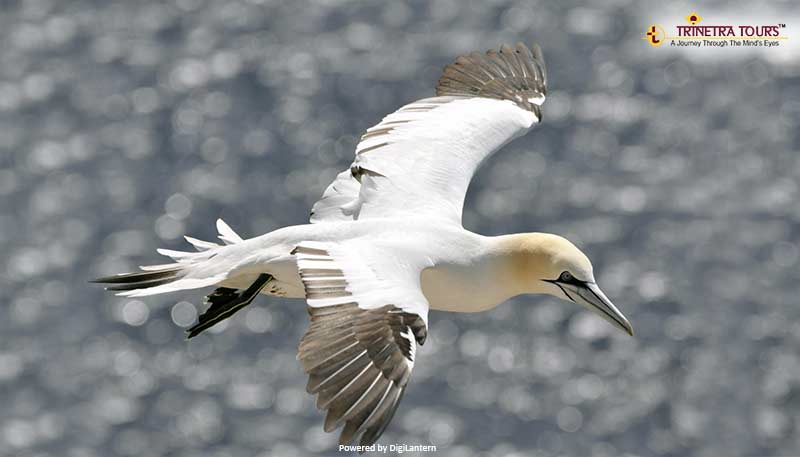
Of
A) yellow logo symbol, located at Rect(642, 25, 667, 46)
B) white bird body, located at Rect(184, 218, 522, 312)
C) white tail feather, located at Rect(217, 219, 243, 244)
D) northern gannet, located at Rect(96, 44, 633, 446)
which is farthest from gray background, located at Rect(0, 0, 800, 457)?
white bird body, located at Rect(184, 218, 522, 312)

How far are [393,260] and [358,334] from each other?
1.03m

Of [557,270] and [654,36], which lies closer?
[557,270]

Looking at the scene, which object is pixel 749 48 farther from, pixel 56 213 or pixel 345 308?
pixel 345 308

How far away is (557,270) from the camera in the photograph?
11.0m

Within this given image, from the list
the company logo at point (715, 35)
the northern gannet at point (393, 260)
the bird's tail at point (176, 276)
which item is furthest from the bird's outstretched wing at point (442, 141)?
the company logo at point (715, 35)

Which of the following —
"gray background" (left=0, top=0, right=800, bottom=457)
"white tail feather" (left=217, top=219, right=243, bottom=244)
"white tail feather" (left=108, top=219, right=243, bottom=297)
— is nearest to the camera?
"white tail feather" (left=108, top=219, right=243, bottom=297)

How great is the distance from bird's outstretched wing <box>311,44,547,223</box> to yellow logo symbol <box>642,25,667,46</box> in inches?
628

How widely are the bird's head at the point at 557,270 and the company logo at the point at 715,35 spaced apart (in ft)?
58.8

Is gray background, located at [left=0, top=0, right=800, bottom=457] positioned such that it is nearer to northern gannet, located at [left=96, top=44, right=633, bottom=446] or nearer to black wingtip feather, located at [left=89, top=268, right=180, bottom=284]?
northern gannet, located at [left=96, top=44, right=633, bottom=446]

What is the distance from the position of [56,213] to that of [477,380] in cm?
726

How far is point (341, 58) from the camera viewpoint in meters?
28.6

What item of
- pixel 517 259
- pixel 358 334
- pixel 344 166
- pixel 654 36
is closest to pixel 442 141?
pixel 517 259

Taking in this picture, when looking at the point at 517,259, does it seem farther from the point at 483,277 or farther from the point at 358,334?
the point at 358,334

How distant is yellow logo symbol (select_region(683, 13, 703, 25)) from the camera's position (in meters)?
28.1
